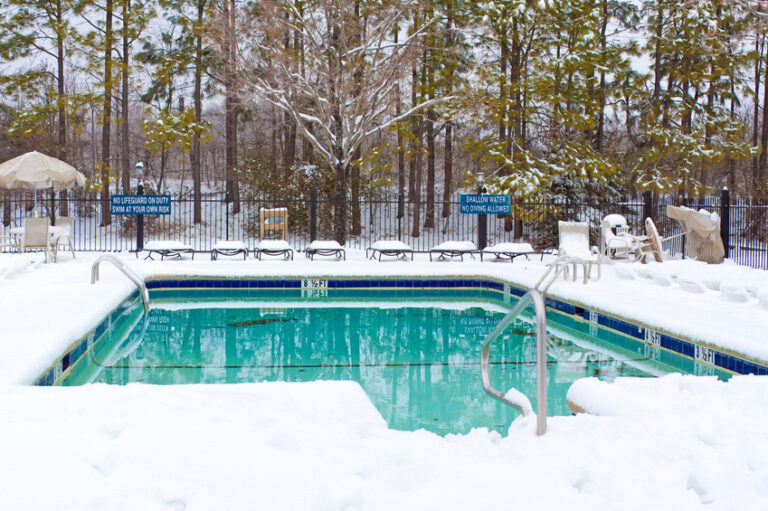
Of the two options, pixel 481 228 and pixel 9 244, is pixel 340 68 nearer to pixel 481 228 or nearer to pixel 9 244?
pixel 481 228

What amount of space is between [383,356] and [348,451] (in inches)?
140

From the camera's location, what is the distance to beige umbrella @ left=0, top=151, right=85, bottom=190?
11.0 metres

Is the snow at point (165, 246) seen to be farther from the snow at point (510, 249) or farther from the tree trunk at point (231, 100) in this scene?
the snow at point (510, 249)

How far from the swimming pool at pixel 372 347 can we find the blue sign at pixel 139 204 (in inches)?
154

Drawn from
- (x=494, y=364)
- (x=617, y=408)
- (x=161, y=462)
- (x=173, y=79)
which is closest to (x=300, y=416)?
(x=161, y=462)

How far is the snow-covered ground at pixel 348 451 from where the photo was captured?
2201 mm

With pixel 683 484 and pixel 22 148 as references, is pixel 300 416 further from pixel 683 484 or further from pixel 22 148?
pixel 22 148

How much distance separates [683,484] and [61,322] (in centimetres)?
467

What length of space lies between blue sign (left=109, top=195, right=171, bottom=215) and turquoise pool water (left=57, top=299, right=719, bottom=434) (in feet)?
16.4

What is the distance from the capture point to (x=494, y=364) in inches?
227

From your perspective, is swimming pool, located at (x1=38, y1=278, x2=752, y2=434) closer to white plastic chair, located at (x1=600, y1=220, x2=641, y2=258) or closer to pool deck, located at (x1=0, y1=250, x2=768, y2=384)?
pool deck, located at (x1=0, y1=250, x2=768, y2=384)

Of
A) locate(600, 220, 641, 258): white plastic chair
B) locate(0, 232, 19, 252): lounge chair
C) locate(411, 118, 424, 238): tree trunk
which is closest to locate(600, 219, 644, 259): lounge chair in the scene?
locate(600, 220, 641, 258): white plastic chair

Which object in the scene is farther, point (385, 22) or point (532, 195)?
point (532, 195)

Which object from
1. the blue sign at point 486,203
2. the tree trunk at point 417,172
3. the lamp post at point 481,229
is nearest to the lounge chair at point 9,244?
the blue sign at point 486,203
